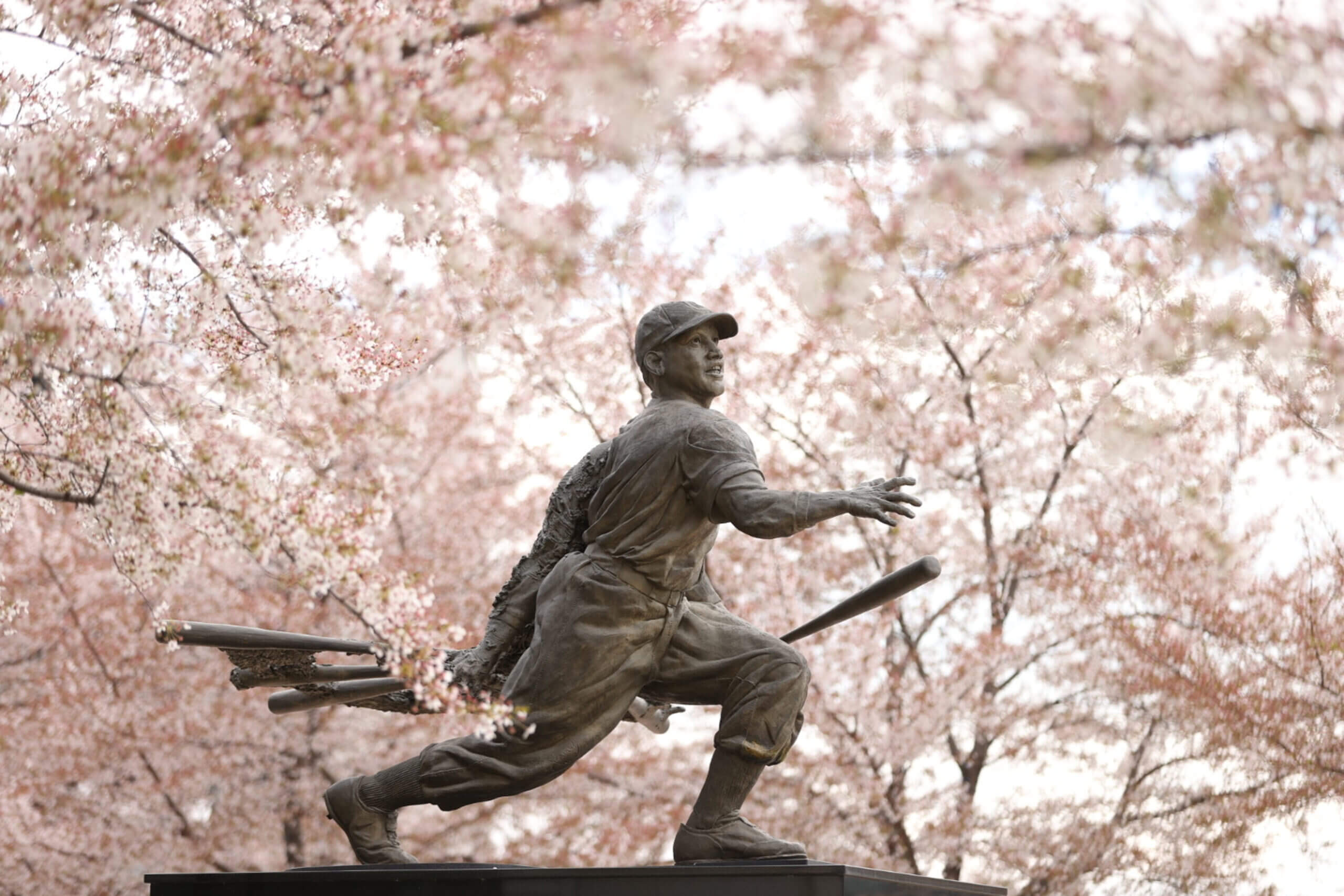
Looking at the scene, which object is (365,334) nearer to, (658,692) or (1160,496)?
(658,692)

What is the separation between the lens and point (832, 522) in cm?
1238

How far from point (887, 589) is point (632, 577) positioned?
3.04 feet

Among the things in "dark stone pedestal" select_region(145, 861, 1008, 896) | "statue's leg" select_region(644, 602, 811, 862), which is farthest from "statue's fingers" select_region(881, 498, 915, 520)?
"dark stone pedestal" select_region(145, 861, 1008, 896)

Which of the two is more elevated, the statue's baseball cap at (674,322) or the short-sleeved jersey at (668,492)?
the statue's baseball cap at (674,322)

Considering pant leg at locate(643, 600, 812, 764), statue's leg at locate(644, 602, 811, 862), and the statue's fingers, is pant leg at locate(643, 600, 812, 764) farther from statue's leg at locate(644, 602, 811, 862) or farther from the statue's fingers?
the statue's fingers

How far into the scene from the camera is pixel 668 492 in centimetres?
505

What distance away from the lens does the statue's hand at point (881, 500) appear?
14.8ft

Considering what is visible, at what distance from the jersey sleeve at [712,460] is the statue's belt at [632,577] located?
1.05 ft

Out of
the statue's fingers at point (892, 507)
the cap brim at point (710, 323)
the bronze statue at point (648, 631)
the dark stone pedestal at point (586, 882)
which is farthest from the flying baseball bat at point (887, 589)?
the cap brim at point (710, 323)

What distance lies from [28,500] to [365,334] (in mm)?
4055

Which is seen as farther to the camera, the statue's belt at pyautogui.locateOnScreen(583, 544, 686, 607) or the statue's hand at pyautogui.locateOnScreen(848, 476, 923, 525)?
the statue's belt at pyautogui.locateOnScreen(583, 544, 686, 607)

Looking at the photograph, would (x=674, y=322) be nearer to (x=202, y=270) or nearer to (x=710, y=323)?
(x=710, y=323)

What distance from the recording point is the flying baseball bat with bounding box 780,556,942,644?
459 cm

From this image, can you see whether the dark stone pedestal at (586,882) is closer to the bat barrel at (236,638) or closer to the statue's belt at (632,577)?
the bat barrel at (236,638)
